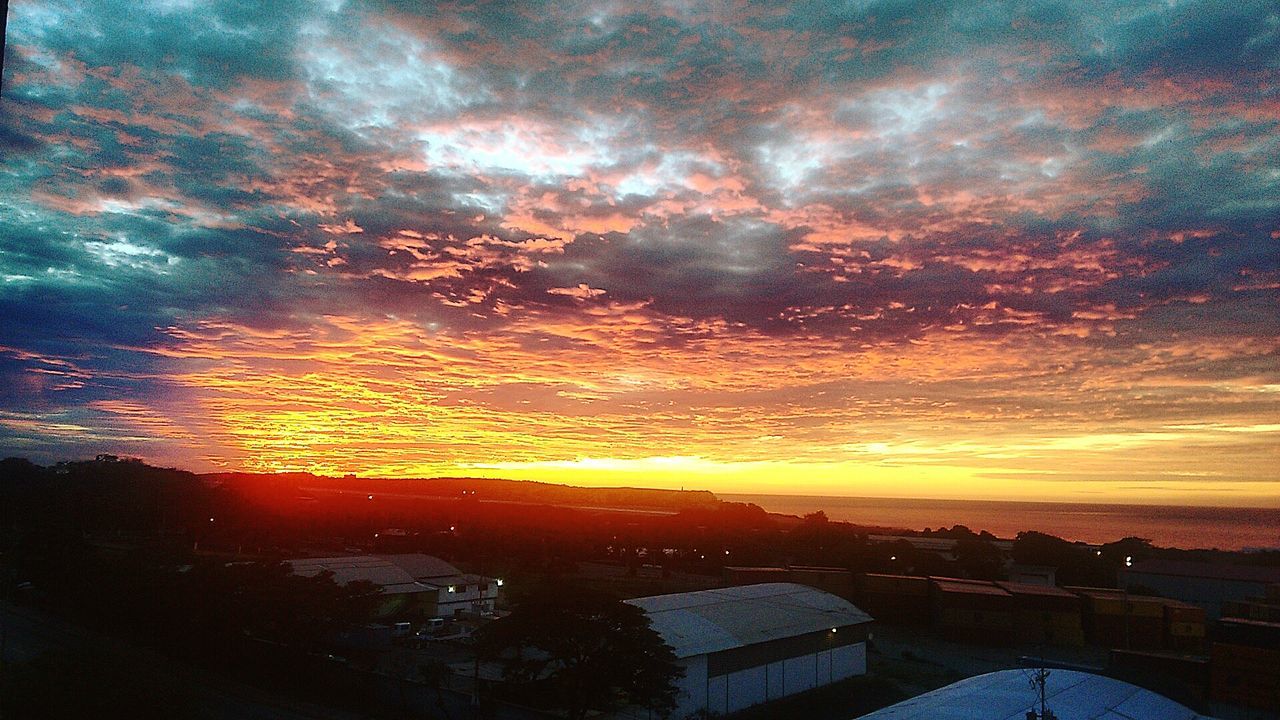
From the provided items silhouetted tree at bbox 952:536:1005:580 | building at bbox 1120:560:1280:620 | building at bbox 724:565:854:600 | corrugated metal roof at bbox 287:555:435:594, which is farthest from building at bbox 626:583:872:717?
silhouetted tree at bbox 952:536:1005:580

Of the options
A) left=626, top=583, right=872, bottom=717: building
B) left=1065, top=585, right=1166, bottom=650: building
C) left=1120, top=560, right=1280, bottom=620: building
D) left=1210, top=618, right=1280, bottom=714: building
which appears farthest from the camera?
left=1120, top=560, right=1280, bottom=620: building

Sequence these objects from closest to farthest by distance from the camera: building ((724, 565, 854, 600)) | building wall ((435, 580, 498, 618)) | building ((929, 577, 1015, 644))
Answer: building ((929, 577, 1015, 644)) → building wall ((435, 580, 498, 618)) → building ((724, 565, 854, 600))

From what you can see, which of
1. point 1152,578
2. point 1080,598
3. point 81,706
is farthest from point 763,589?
point 1152,578

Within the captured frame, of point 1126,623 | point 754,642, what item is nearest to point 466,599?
point 754,642

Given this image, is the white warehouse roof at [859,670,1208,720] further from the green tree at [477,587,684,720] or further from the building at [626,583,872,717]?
the building at [626,583,872,717]

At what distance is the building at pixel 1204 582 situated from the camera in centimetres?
4912

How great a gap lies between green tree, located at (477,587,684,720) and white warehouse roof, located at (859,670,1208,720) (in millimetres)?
5558

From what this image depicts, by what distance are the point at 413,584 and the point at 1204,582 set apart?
5163cm

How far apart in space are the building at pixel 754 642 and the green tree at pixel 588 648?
10.1ft

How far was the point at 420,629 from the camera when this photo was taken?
37219 millimetres

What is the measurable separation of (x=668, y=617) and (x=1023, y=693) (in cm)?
1207

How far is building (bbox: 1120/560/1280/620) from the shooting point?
49.1 m

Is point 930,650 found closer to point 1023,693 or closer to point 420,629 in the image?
point 1023,693

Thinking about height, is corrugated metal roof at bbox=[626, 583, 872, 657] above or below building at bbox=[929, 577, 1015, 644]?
above
